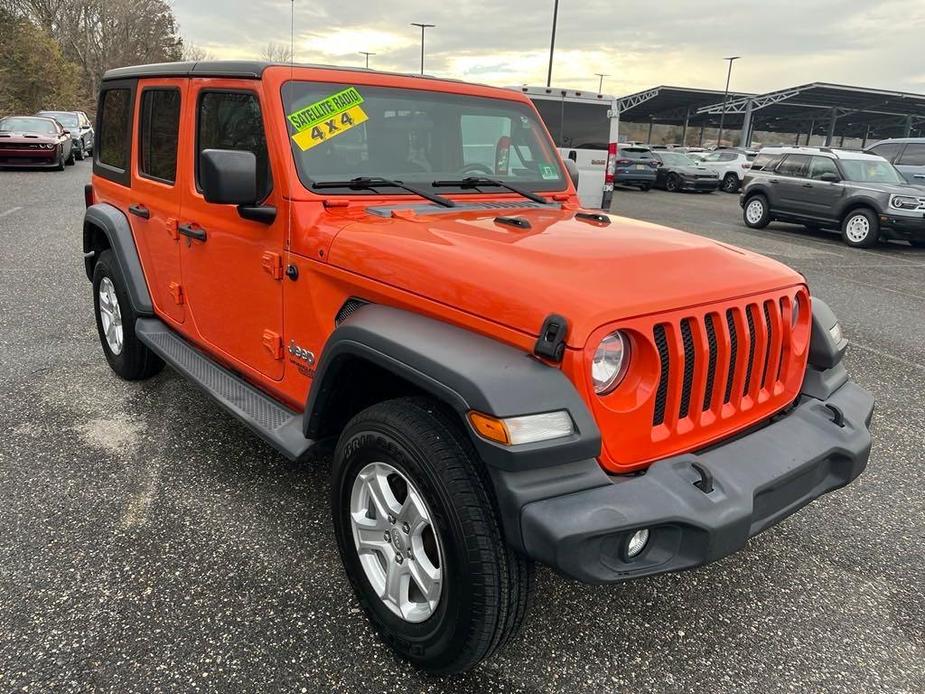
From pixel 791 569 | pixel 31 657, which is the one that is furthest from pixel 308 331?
pixel 791 569

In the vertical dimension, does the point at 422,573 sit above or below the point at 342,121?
below

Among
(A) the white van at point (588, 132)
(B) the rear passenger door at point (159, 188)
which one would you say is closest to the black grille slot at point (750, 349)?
(B) the rear passenger door at point (159, 188)

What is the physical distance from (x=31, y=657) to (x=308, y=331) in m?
1.42

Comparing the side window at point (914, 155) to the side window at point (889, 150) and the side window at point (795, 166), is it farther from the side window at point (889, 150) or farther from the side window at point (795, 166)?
the side window at point (795, 166)

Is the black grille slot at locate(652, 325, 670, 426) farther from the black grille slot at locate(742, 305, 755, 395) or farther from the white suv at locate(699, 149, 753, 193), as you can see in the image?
the white suv at locate(699, 149, 753, 193)

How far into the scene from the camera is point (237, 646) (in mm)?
2311

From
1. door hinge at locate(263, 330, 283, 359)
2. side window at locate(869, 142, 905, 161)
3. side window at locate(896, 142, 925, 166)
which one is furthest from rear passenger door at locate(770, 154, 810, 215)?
door hinge at locate(263, 330, 283, 359)

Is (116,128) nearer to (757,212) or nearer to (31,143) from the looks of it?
(757,212)

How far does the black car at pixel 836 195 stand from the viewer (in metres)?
11.8

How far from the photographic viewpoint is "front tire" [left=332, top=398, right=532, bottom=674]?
189cm

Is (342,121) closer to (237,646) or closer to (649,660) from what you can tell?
(237,646)

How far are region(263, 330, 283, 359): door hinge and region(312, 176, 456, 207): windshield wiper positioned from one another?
0.66 metres

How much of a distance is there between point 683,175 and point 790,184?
9.71m

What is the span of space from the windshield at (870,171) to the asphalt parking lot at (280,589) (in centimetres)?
1020
